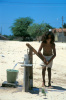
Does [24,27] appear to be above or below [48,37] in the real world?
above

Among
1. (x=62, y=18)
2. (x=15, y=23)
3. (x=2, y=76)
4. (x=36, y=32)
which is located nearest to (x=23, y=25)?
(x=15, y=23)

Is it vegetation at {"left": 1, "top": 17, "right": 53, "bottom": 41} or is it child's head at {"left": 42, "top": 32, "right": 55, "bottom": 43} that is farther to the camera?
vegetation at {"left": 1, "top": 17, "right": 53, "bottom": 41}

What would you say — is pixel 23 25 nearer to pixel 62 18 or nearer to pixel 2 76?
pixel 62 18

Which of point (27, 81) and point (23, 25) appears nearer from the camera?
point (27, 81)

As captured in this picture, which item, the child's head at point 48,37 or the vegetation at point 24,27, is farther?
the vegetation at point 24,27

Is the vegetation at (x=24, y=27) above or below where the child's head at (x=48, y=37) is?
above

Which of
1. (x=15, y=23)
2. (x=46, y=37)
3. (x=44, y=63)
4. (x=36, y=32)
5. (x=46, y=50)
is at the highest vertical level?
(x=15, y=23)

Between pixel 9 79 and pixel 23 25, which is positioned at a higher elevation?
pixel 23 25

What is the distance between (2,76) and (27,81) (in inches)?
92.9

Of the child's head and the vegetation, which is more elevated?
the vegetation

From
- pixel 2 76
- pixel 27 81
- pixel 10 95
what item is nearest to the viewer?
pixel 10 95

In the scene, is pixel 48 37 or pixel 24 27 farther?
pixel 24 27

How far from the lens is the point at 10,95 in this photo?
15.0 feet

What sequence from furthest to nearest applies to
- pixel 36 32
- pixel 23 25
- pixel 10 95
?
pixel 23 25
pixel 36 32
pixel 10 95
